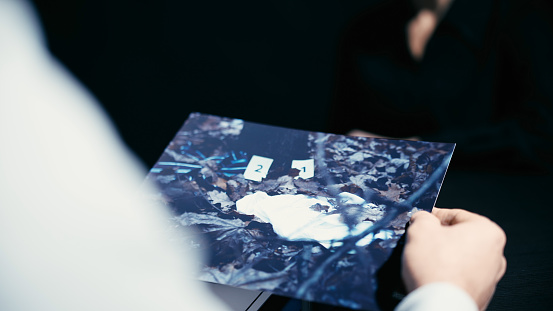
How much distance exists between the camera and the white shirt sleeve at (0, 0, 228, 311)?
606 mm

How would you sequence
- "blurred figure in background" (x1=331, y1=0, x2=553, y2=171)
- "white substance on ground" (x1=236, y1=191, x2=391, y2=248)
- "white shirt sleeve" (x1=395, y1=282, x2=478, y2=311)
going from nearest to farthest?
"white shirt sleeve" (x1=395, y1=282, x2=478, y2=311)
"white substance on ground" (x1=236, y1=191, x2=391, y2=248)
"blurred figure in background" (x1=331, y1=0, x2=553, y2=171)

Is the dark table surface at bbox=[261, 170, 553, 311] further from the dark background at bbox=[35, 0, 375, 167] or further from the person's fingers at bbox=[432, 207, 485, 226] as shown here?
the dark background at bbox=[35, 0, 375, 167]

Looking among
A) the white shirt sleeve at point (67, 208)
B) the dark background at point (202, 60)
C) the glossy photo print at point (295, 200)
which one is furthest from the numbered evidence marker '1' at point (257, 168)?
the dark background at point (202, 60)

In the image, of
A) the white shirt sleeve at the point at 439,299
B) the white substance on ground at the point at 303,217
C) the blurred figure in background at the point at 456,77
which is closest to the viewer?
the white shirt sleeve at the point at 439,299

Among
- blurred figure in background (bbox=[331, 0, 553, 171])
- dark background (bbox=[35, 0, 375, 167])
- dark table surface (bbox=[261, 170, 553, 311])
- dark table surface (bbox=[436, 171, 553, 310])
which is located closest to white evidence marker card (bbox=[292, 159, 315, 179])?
dark table surface (bbox=[261, 170, 553, 311])

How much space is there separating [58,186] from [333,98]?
641 millimetres

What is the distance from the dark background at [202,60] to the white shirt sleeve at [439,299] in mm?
459

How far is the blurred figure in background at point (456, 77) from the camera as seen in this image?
99 centimetres

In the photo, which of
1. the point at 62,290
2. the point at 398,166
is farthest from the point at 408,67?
the point at 62,290

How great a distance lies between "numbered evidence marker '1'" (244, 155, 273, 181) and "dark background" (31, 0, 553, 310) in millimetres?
383

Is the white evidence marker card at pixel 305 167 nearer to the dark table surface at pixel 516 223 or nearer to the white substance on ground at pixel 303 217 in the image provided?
the white substance on ground at pixel 303 217

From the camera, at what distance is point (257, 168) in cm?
69

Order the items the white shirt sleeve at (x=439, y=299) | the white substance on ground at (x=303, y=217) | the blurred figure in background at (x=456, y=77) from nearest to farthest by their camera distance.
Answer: the white shirt sleeve at (x=439, y=299) < the white substance on ground at (x=303, y=217) < the blurred figure in background at (x=456, y=77)

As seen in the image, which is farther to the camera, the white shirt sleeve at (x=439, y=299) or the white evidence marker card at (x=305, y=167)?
the white evidence marker card at (x=305, y=167)
